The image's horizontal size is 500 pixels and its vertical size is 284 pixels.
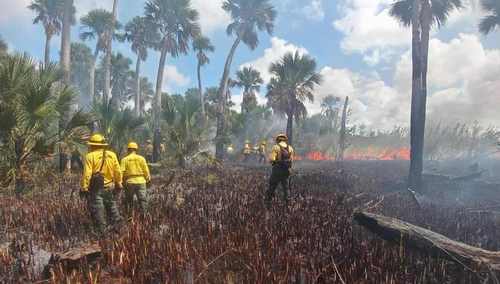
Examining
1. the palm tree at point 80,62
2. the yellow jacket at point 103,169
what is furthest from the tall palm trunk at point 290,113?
the palm tree at point 80,62

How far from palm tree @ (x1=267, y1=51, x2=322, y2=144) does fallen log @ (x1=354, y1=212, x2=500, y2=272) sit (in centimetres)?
1719

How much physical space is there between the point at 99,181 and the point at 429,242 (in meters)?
4.55

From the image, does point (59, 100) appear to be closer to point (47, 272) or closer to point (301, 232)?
point (47, 272)

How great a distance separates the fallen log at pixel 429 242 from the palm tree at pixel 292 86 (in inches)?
677

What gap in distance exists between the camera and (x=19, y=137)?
8000 mm

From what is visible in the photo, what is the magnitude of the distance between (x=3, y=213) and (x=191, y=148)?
30.6 feet

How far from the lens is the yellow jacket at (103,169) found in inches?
223

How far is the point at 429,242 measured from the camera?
4848 mm

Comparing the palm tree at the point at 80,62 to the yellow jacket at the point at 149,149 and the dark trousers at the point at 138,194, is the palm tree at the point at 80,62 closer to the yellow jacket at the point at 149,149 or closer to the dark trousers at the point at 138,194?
the yellow jacket at the point at 149,149

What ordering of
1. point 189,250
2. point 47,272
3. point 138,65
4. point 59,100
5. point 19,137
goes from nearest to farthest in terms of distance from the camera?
1. point 47,272
2. point 189,250
3. point 19,137
4. point 59,100
5. point 138,65

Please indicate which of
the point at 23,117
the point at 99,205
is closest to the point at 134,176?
the point at 99,205

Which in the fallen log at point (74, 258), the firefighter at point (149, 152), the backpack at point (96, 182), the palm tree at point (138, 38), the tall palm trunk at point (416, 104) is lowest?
the fallen log at point (74, 258)

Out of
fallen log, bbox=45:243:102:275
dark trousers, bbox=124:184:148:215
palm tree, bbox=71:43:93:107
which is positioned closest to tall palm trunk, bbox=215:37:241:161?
dark trousers, bbox=124:184:148:215

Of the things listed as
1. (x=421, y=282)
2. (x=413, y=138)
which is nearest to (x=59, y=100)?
(x=421, y=282)
